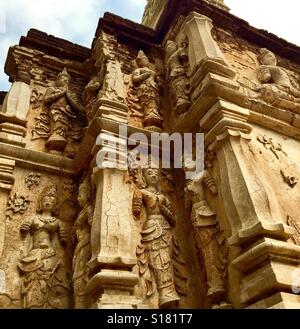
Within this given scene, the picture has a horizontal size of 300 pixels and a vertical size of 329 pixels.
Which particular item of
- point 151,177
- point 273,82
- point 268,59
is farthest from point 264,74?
point 151,177

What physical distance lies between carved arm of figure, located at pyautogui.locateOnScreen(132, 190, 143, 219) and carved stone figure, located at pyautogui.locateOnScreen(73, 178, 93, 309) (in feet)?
1.73

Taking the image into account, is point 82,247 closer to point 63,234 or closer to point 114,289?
point 63,234

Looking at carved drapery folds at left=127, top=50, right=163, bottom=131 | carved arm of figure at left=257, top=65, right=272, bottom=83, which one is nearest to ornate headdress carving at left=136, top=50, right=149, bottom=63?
carved drapery folds at left=127, top=50, right=163, bottom=131

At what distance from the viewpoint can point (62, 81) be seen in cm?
620

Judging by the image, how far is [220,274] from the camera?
3.36 meters

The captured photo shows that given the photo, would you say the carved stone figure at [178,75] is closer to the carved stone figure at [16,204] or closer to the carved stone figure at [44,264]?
the carved stone figure at [44,264]

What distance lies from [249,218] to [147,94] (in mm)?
2801

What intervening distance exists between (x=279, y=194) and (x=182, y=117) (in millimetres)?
1557

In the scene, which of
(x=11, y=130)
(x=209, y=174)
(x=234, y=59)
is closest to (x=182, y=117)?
(x=209, y=174)

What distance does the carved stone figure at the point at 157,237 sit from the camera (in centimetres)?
354

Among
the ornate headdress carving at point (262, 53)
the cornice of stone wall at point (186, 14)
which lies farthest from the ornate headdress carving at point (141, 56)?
the ornate headdress carving at point (262, 53)

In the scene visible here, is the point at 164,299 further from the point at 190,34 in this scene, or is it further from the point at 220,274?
the point at 190,34

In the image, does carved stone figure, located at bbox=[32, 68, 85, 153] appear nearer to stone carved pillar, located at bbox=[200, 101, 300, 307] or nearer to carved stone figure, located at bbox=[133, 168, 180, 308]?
carved stone figure, located at bbox=[133, 168, 180, 308]

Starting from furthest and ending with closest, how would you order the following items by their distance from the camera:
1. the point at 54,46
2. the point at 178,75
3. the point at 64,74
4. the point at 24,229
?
the point at 54,46 < the point at 64,74 < the point at 178,75 < the point at 24,229
